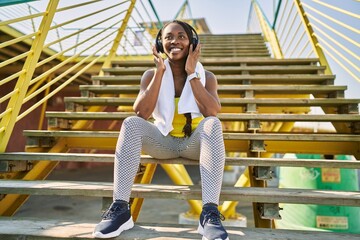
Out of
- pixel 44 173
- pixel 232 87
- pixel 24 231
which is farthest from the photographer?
pixel 232 87

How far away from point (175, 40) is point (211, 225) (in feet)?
3.61

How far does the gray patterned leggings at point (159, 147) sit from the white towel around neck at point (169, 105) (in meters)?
0.07

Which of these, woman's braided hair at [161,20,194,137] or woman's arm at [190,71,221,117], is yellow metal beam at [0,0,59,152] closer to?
woman's braided hair at [161,20,194,137]

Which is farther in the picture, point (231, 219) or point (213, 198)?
point (231, 219)

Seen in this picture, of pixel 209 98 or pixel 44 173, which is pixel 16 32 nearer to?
pixel 44 173

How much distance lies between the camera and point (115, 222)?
45.8 inches

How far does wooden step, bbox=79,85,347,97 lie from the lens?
282cm

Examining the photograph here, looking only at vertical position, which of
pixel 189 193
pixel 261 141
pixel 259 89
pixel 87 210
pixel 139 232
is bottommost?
pixel 87 210

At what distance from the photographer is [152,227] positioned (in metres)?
1.28

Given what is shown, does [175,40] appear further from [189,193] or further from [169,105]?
[189,193]

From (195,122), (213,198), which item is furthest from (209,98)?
(213,198)

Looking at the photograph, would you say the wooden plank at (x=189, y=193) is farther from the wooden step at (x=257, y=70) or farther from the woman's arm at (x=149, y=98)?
the wooden step at (x=257, y=70)

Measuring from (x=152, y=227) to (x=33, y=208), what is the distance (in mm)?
5803

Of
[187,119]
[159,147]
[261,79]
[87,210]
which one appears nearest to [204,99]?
[187,119]
